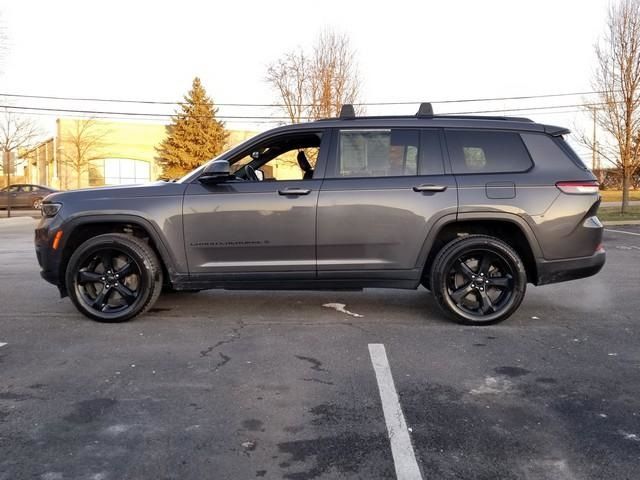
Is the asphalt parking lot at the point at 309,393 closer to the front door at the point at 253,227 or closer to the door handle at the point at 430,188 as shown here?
the front door at the point at 253,227

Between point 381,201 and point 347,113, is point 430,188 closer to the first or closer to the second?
point 381,201

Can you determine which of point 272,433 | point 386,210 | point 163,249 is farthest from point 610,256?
point 272,433

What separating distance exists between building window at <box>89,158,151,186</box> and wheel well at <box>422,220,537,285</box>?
44112mm

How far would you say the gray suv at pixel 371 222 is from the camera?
5168 mm

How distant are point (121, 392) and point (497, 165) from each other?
147 inches

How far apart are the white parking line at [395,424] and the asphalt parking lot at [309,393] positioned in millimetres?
40

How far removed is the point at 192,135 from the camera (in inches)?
1834

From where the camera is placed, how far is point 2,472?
8.69 ft

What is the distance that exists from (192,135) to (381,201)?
43.7 meters

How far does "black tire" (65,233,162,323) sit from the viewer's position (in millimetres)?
5312

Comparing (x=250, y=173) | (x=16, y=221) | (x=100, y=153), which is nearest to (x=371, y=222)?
(x=250, y=173)

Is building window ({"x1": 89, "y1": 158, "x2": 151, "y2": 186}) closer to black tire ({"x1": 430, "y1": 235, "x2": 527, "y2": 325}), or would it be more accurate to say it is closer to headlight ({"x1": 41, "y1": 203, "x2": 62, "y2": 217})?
headlight ({"x1": 41, "y1": 203, "x2": 62, "y2": 217})

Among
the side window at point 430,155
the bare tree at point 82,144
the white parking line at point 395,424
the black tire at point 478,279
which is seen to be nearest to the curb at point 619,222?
the black tire at point 478,279

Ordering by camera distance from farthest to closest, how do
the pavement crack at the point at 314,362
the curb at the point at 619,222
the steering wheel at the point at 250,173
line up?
1. the curb at the point at 619,222
2. the steering wheel at the point at 250,173
3. the pavement crack at the point at 314,362
